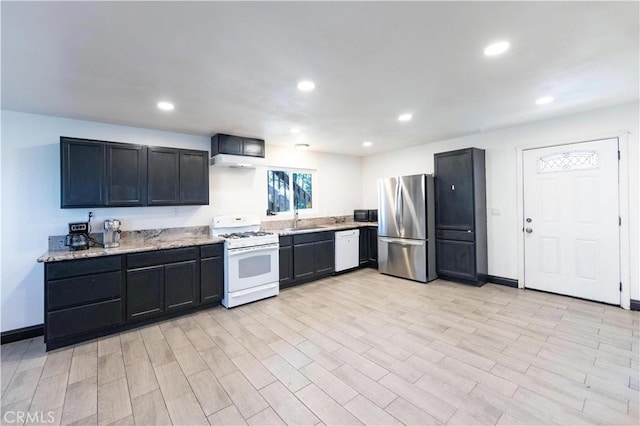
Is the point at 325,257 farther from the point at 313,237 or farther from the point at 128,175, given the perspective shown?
the point at 128,175

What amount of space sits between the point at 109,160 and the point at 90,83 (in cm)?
109

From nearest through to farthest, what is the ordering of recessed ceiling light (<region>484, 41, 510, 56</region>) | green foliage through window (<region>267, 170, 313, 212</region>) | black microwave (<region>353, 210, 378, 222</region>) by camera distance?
recessed ceiling light (<region>484, 41, 510, 56</region>)
green foliage through window (<region>267, 170, 313, 212</region>)
black microwave (<region>353, 210, 378, 222</region>)

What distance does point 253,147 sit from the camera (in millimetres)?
4434

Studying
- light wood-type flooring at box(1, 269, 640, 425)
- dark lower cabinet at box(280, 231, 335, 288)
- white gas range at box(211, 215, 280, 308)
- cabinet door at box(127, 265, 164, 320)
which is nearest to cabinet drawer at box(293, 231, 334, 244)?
dark lower cabinet at box(280, 231, 335, 288)

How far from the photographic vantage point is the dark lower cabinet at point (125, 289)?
2.71m

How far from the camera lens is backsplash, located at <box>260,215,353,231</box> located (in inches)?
197

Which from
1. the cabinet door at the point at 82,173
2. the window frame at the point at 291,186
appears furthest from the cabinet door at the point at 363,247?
the cabinet door at the point at 82,173

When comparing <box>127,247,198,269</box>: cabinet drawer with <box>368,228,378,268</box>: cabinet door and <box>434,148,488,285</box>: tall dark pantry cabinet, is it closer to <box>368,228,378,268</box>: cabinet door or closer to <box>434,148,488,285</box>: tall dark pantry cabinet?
<box>368,228,378,268</box>: cabinet door

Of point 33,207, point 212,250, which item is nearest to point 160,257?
point 212,250

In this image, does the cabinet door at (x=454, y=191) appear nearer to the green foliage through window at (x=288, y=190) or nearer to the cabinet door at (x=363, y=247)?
the cabinet door at (x=363, y=247)

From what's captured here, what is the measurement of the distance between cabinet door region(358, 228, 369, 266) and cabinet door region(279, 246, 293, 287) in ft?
5.63

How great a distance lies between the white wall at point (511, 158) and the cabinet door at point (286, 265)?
2945mm

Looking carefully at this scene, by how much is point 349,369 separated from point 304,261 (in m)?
2.47

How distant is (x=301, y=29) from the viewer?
173 cm
